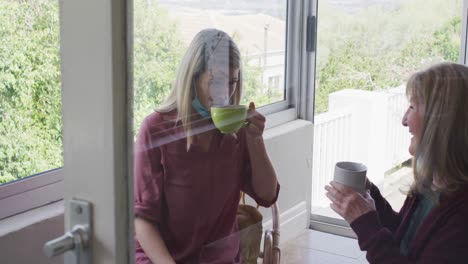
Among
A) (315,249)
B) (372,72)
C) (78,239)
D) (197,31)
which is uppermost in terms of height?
(197,31)

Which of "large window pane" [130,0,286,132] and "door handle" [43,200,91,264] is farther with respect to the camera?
"large window pane" [130,0,286,132]

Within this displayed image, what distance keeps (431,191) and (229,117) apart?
0.46 meters

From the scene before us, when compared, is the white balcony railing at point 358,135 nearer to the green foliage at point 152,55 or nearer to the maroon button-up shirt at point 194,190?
the maroon button-up shirt at point 194,190

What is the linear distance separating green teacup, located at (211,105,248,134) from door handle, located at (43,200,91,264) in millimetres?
556

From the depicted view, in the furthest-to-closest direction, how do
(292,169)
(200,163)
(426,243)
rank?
1. (292,169)
2. (200,163)
3. (426,243)

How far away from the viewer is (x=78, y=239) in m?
0.68

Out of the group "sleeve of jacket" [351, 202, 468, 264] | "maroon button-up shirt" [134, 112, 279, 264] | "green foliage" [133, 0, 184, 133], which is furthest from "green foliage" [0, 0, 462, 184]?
"sleeve of jacket" [351, 202, 468, 264]

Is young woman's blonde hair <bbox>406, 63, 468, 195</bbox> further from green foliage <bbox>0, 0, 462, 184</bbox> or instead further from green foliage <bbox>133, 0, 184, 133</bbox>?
green foliage <bbox>133, 0, 184, 133</bbox>

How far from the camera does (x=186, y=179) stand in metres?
1.18

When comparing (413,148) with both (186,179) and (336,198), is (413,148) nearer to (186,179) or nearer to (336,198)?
(336,198)

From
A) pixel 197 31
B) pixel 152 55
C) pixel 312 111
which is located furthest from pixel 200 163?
pixel 312 111

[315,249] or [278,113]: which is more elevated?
[278,113]

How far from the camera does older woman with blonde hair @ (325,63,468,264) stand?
42.8 inches

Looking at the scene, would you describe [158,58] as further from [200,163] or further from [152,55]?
[200,163]
